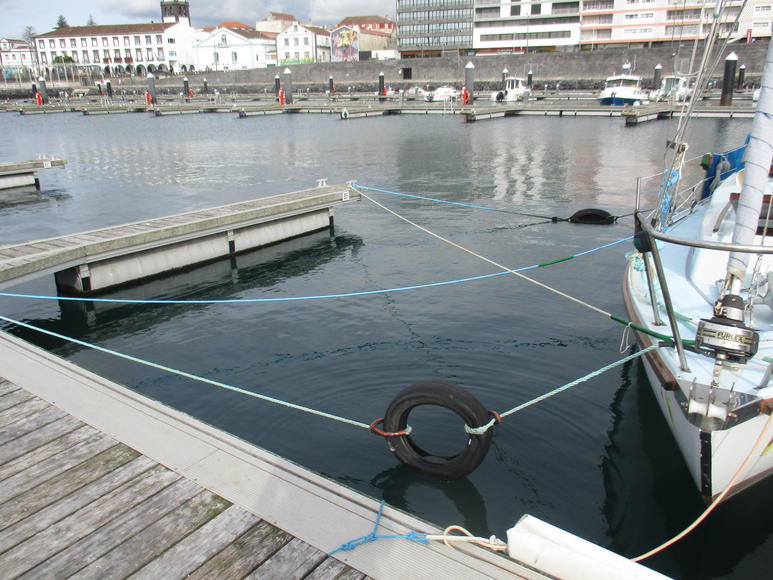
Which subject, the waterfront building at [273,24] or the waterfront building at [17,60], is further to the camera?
the waterfront building at [273,24]

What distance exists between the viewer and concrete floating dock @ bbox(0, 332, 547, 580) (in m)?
3.31

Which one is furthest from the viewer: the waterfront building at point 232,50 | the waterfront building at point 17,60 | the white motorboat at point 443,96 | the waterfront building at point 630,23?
the waterfront building at point 17,60

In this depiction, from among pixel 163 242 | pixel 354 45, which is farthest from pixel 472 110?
→ pixel 354 45

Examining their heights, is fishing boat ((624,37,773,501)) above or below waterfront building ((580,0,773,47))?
below

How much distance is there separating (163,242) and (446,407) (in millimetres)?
9269

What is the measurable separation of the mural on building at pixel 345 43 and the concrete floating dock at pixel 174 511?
126 meters

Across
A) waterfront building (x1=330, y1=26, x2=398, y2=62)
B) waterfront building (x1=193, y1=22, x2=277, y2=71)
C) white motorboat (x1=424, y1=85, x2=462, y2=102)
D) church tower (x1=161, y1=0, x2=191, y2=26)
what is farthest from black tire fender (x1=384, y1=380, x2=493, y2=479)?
church tower (x1=161, y1=0, x2=191, y2=26)

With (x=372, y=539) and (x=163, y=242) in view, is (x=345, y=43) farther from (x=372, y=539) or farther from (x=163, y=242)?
(x=372, y=539)

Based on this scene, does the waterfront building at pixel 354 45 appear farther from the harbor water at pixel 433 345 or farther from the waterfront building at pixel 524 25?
the harbor water at pixel 433 345

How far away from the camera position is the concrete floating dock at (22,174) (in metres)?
23.4

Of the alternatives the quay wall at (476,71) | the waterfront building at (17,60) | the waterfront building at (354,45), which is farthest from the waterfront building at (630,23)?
the waterfront building at (17,60)

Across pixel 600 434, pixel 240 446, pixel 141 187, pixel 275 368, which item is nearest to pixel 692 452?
pixel 600 434

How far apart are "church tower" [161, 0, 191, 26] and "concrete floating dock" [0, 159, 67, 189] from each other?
12749cm

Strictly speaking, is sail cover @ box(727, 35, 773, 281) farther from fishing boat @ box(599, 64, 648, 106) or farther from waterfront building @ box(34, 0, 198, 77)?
waterfront building @ box(34, 0, 198, 77)
